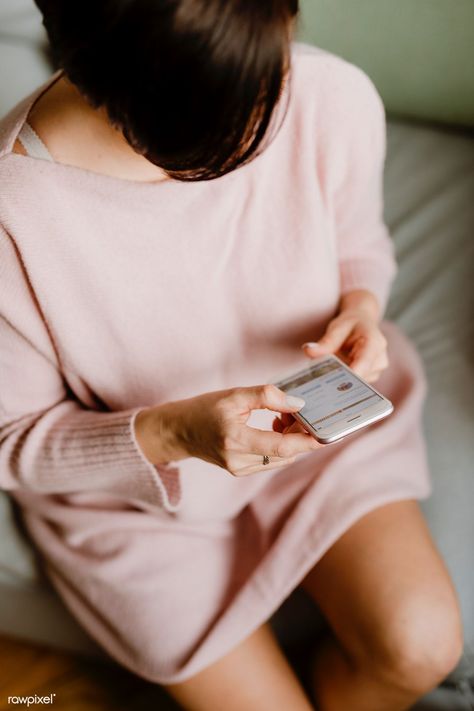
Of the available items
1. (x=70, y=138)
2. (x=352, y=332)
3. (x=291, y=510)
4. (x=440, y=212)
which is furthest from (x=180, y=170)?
(x=440, y=212)

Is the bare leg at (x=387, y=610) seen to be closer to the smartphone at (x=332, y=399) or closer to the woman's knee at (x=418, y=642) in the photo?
the woman's knee at (x=418, y=642)

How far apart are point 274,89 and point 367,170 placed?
1.18 ft

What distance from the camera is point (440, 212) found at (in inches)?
40.7

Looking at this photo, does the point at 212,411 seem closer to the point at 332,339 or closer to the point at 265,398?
the point at 265,398

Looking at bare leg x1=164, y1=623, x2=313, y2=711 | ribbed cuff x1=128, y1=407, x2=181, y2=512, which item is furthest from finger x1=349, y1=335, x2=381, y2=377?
bare leg x1=164, y1=623, x2=313, y2=711

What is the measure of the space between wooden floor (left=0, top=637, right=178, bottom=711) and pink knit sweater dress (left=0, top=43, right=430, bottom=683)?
320mm

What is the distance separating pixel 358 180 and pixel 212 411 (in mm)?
370

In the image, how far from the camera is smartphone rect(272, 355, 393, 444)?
0.54 metres

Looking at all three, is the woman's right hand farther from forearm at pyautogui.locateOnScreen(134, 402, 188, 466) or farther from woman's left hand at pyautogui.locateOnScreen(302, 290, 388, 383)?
woman's left hand at pyautogui.locateOnScreen(302, 290, 388, 383)

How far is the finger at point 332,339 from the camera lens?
26.2 inches

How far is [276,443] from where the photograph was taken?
52 centimetres

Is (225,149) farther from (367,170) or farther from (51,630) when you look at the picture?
(51,630)

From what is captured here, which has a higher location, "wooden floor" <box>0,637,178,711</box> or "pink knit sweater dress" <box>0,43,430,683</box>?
"pink knit sweater dress" <box>0,43,430,683</box>

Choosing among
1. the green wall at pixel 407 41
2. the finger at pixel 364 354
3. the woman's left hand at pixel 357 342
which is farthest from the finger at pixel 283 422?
the green wall at pixel 407 41
